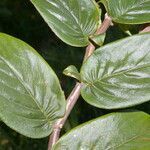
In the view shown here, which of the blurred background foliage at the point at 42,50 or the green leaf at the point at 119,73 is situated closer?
the green leaf at the point at 119,73

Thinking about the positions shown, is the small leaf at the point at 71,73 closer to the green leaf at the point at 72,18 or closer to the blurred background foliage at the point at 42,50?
the green leaf at the point at 72,18

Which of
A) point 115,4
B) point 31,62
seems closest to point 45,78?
point 31,62

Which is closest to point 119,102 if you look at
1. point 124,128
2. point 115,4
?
point 124,128

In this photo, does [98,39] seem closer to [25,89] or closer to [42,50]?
[25,89]

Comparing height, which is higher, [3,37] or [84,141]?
[3,37]

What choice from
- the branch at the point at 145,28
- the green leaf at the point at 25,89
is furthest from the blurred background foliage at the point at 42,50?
Result: the green leaf at the point at 25,89

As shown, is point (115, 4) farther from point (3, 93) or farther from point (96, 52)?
point (3, 93)

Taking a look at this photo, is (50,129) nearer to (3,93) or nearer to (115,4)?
(3,93)

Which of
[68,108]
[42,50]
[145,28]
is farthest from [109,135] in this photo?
[42,50]
